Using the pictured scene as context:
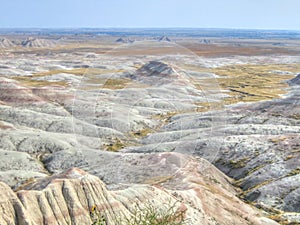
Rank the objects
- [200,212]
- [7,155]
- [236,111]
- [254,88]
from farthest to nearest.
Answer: [254,88] < [236,111] < [7,155] < [200,212]

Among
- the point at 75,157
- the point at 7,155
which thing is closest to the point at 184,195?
the point at 75,157

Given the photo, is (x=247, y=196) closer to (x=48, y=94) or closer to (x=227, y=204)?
(x=227, y=204)

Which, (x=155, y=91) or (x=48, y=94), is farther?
(x=155, y=91)

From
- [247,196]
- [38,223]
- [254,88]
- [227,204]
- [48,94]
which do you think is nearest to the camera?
[38,223]

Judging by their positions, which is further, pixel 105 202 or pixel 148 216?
pixel 105 202

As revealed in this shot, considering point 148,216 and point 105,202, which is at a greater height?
point 148,216

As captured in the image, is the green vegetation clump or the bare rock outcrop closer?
the green vegetation clump

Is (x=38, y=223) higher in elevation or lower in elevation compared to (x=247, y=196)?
higher

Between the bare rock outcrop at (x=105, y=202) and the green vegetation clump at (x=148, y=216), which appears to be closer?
the green vegetation clump at (x=148, y=216)

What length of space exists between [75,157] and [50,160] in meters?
4.00

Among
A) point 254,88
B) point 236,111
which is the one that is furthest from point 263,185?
point 254,88

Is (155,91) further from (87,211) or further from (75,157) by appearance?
(87,211)

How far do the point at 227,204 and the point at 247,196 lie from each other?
9.92 m

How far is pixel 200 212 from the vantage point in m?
42.5
